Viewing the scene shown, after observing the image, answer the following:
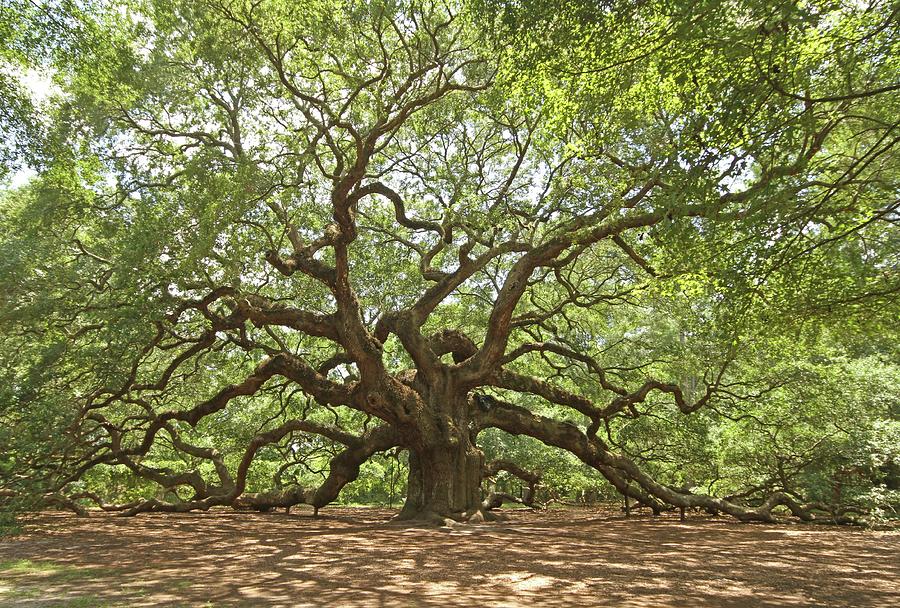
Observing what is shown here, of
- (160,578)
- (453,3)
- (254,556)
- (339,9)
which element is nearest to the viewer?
(160,578)

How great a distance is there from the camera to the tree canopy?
17.1 ft

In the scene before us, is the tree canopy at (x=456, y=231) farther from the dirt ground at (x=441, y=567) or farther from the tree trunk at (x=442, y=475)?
the dirt ground at (x=441, y=567)

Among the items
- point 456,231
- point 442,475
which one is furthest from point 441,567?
point 456,231

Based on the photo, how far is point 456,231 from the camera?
11.7m

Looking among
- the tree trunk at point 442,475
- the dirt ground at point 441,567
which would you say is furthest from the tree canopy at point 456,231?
the dirt ground at point 441,567

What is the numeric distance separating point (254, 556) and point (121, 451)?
6666 mm

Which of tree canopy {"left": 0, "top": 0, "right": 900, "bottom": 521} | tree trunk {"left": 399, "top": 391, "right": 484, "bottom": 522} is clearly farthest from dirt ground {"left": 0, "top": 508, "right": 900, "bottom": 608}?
tree canopy {"left": 0, "top": 0, "right": 900, "bottom": 521}

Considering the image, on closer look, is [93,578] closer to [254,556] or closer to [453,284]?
[254,556]

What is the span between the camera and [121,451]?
35.2 ft

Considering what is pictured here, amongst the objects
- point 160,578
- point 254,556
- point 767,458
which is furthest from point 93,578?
point 767,458

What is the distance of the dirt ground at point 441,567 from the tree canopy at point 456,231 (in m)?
1.84

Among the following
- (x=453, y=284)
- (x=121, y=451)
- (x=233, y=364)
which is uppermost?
(x=453, y=284)

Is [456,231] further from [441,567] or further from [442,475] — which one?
[441,567]

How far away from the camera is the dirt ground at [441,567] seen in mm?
3922
